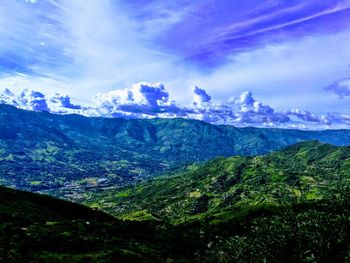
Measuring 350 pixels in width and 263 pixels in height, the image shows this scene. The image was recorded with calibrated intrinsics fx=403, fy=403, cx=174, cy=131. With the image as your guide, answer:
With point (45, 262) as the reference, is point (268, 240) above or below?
above

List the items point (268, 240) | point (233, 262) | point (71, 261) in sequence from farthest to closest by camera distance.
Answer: point (71, 261) → point (233, 262) → point (268, 240)

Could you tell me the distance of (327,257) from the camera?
358 feet

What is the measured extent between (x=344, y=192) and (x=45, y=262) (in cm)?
13590

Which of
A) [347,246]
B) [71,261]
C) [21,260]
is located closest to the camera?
[347,246]

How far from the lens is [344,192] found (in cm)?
14088

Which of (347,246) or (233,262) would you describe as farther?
(233,262)

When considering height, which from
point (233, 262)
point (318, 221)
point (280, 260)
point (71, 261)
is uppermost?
point (318, 221)

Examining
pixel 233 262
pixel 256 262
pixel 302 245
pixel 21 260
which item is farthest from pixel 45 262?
pixel 302 245

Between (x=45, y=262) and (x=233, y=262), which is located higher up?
(x=233, y=262)

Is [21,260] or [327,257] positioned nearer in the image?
[327,257]

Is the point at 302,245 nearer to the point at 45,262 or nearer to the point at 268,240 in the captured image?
the point at 268,240

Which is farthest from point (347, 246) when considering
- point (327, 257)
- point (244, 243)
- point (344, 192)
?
Answer: point (244, 243)

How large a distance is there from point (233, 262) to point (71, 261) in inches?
3436

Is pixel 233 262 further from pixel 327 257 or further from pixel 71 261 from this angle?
pixel 71 261
